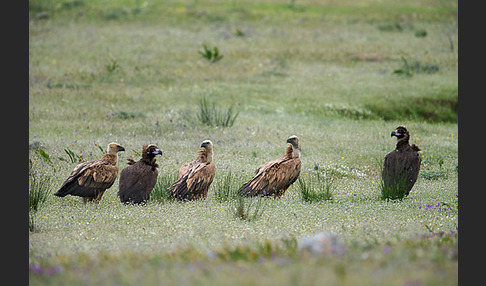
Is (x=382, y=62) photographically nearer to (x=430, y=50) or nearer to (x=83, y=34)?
(x=430, y=50)

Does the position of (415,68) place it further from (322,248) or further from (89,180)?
(322,248)

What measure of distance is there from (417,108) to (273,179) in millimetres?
15138

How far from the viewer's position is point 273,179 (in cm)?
1287

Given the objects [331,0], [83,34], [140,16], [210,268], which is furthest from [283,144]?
[331,0]

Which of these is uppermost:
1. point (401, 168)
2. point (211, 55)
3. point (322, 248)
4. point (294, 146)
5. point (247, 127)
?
point (211, 55)

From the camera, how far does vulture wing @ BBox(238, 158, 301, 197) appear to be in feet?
42.0

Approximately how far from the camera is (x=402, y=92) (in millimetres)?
27969

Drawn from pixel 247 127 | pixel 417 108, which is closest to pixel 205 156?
pixel 247 127

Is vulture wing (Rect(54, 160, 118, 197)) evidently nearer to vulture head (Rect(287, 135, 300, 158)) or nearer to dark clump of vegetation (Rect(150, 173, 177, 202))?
dark clump of vegetation (Rect(150, 173, 177, 202))

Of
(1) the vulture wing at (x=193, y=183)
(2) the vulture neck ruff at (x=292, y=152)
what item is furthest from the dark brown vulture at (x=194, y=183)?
(2) the vulture neck ruff at (x=292, y=152)

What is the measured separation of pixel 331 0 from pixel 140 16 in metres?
19.7

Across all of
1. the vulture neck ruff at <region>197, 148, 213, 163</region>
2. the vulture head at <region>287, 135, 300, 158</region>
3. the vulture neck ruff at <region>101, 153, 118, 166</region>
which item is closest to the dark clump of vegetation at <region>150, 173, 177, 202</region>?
the vulture neck ruff at <region>197, 148, 213, 163</region>

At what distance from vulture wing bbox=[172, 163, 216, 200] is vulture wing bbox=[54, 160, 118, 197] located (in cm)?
121

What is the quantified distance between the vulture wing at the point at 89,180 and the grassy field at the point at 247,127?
0.33 m
